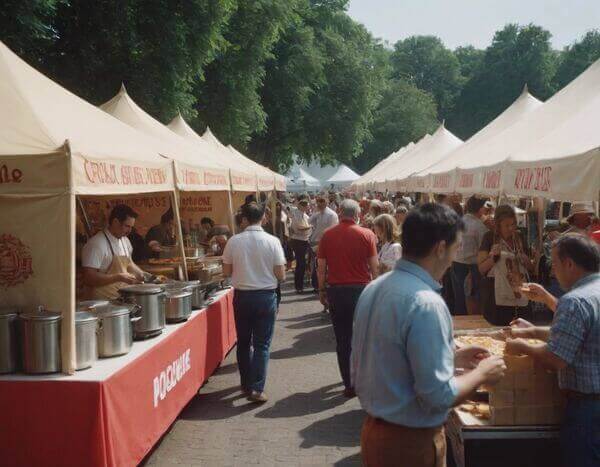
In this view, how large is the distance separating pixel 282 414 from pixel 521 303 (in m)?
2.75

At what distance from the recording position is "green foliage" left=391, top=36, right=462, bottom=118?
233ft

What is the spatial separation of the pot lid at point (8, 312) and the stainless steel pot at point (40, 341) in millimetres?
83

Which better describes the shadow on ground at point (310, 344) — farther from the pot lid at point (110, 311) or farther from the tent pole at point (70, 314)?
the tent pole at point (70, 314)

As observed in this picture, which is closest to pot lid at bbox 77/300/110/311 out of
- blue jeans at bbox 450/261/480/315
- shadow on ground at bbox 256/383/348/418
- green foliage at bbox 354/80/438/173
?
shadow on ground at bbox 256/383/348/418

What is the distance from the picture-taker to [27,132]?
4207mm

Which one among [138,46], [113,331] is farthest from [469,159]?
[138,46]

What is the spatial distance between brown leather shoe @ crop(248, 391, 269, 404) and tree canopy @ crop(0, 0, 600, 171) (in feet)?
28.0

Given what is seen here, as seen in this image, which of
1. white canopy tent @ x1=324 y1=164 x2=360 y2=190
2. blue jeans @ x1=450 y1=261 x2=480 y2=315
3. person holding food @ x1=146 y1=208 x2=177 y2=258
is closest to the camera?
blue jeans @ x1=450 y1=261 x2=480 y2=315

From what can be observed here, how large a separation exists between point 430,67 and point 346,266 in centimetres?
7073

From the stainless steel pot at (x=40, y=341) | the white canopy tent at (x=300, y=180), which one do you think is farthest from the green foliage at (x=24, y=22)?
the white canopy tent at (x=300, y=180)

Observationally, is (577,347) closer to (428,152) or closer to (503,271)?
(503,271)

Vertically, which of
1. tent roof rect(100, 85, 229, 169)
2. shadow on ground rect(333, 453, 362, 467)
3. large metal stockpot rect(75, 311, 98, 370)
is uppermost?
tent roof rect(100, 85, 229, 169)

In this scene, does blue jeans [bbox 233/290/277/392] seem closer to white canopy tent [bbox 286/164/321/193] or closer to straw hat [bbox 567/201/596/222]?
straw hat [bbox 567/201/596/222]

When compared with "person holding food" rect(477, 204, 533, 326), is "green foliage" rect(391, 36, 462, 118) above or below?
above
